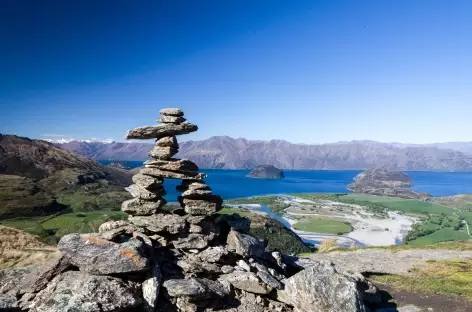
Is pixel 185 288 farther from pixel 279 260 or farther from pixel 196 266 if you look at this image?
pixel 279 260

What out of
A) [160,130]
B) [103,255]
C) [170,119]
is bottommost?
[103,255]

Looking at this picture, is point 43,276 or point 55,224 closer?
point 43,276

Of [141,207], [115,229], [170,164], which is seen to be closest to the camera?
[115,229]

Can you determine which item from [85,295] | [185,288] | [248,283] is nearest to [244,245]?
[248,283]

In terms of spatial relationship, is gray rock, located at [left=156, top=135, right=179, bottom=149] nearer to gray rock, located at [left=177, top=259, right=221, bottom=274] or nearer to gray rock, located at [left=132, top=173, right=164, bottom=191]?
gray rock, located at [left=132, top=173, right=164, bottom=191]

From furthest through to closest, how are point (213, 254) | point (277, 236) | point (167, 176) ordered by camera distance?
point (277, 236), point (167, 176), point (213, 254)

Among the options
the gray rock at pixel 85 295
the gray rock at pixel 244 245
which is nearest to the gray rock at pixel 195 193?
the gray rock at pixel 244 245

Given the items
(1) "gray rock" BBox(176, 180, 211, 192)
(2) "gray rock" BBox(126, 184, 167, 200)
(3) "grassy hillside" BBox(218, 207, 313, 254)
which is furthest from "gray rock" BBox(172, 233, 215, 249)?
(3) "grassy hillside" BBox(218, 207, 313, 254)

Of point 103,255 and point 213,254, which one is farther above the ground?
point 103,255
